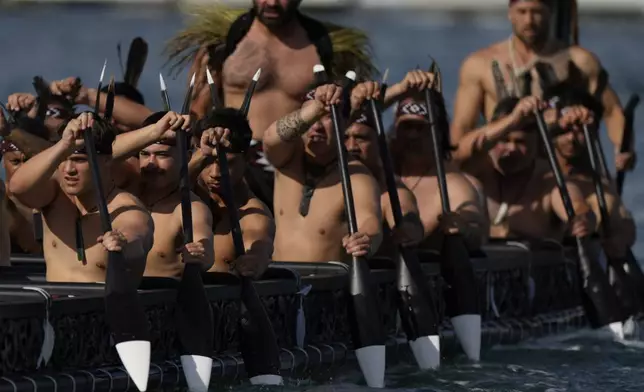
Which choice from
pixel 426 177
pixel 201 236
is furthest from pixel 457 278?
pixel 201 236

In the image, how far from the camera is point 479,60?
58.0 feet

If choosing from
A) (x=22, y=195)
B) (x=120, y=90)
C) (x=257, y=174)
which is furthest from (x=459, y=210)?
(x=22, y=195)

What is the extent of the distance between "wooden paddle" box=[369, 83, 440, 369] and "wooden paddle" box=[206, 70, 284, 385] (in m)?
1.87

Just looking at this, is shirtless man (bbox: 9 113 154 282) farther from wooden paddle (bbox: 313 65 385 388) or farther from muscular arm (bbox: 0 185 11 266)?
wooden paddle (bbox: 313 65 385 388)

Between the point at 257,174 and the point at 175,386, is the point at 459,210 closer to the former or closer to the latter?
the point at 257,174

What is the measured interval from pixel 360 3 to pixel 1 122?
59300mm

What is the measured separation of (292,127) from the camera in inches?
512

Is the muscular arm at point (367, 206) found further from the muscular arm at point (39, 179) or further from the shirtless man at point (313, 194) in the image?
the muscular arm at point (39, 179)

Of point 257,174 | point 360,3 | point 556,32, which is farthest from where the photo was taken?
point 360,3

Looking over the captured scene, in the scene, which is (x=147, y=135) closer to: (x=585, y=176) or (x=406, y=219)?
(x=406, y=219)

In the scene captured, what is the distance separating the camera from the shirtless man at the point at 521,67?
1747 centimetres

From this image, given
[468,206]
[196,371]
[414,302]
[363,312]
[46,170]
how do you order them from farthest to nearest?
[468,206], [414,302], [363,312], [196,371], [46,170]

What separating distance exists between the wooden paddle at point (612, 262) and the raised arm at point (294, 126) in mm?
3622

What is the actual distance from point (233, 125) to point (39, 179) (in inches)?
62.1
